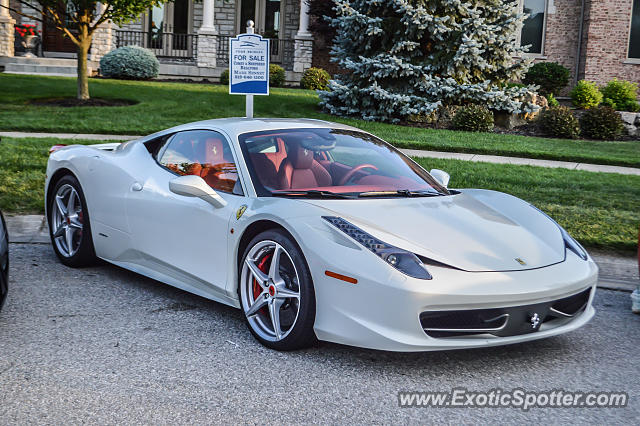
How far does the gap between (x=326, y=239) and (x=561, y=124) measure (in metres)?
13.4

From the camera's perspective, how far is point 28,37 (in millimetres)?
26078

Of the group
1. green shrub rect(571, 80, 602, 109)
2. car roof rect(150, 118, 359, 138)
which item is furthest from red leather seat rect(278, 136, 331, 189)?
green shrub rect(571, 80, 602, 109)

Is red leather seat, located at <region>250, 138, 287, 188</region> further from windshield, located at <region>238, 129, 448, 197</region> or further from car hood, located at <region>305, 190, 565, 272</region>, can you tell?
car hood, located at <region>305, 190, 565, 272</region>

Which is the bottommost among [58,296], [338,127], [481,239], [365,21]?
[58,296]

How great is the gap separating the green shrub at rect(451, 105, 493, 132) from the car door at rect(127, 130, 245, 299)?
36.8 ft

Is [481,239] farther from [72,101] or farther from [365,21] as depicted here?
[72,101]

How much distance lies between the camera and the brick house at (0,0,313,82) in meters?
26.3

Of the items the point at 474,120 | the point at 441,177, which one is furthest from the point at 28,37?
the point at 441,177

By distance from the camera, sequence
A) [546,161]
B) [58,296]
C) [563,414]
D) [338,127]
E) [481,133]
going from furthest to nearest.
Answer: [481,133] → [546,161] → [338,127] → [58,296] → [563,414]

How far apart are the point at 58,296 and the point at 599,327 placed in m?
3.69

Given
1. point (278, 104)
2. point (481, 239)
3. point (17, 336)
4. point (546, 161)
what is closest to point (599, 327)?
point (481, 239)

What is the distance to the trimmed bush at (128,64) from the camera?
882 inches

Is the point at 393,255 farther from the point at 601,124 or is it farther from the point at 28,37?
the point at 28,37

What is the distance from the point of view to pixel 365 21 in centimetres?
1633
